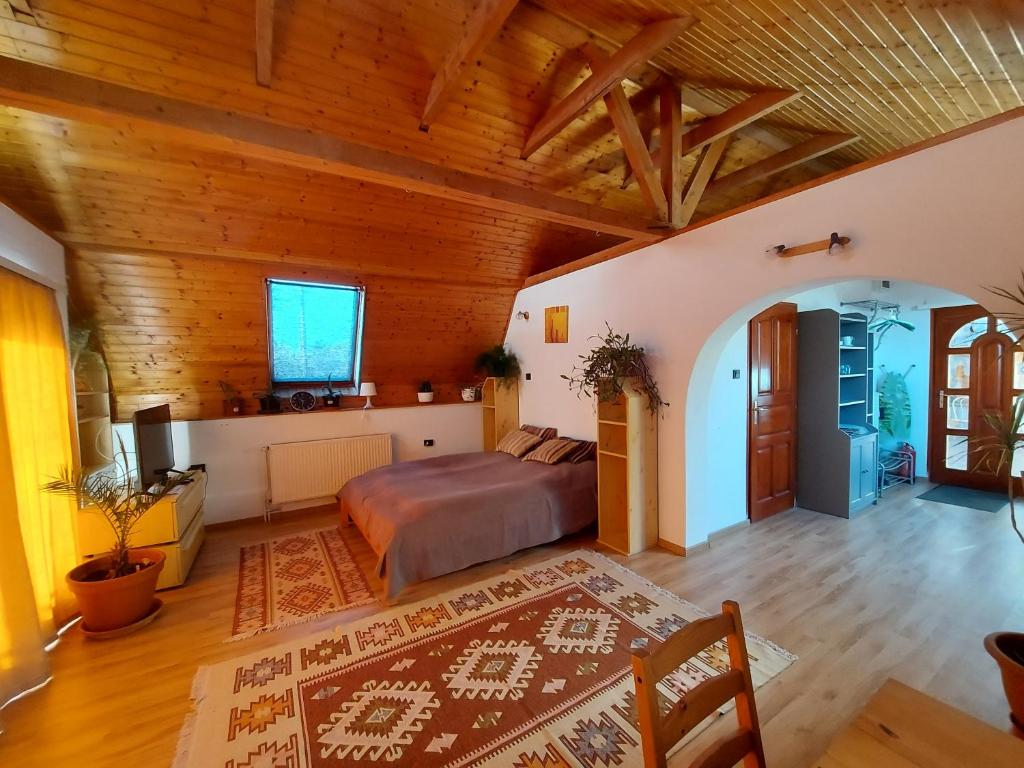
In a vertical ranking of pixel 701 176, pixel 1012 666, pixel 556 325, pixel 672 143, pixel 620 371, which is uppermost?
pixel 672 143

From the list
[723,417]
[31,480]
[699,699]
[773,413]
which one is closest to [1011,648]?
[699,699]

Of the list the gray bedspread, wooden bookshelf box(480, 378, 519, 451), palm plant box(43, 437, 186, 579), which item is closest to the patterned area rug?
the gray bedspread

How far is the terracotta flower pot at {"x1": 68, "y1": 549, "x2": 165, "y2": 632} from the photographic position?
248 centimetres

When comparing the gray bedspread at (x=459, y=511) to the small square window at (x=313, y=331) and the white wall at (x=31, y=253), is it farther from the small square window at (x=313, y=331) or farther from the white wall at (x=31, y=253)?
the white wall at (x=31, y=253)

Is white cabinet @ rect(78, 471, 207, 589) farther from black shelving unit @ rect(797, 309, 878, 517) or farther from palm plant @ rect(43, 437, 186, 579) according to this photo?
black shelving unit @ rect(797, 309, 878, 517)

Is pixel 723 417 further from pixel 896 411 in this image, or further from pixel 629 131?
pixel 896 411

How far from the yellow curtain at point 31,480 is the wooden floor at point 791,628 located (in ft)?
0.84

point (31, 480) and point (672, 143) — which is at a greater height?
point (672, 143)

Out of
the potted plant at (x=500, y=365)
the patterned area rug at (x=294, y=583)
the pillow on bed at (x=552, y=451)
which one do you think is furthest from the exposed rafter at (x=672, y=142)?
the patterned area rug at (x=294, y=583)

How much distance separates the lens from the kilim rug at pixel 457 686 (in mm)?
1736

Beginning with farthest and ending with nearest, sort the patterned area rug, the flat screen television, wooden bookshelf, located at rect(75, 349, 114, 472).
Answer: wooden bookshelf, located at rect(75, 349, 114, 472) < the flat screen television < the patterned area rug

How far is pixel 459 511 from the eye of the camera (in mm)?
3131

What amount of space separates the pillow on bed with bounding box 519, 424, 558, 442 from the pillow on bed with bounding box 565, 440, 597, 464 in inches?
23.9

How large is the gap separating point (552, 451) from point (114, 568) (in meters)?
3.38
